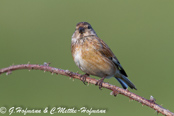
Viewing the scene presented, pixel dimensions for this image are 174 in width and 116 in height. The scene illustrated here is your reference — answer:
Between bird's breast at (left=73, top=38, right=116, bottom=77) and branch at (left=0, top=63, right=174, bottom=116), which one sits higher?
bird's breast at (left=73, top=38, right=116, bottom=77)

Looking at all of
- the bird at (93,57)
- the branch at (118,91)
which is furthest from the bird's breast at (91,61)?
the branch at (118,91)

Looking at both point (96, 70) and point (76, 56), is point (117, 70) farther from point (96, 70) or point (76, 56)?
point (76, 56)

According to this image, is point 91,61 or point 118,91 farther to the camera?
point 91,61

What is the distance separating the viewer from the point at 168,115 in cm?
155

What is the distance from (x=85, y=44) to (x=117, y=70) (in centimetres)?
65

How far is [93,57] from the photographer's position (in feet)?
12.0

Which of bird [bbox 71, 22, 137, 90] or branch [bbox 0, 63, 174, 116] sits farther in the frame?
bird [bbox 71, 22, 137, 90]

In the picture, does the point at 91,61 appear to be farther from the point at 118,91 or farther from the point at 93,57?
the point at 118,91

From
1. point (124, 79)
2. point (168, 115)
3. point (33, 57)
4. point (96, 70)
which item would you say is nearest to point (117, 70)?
point (124, 79)

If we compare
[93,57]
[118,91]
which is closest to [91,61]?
[93,57]

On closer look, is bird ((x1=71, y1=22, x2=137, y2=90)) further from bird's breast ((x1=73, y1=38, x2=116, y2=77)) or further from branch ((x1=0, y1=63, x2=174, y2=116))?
branch ((x1=0, y1=63, x2=174, y2=116))

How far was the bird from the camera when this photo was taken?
3.57 metres

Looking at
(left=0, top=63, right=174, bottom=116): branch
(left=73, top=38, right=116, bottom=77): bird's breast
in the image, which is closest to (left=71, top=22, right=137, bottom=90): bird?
(left=73, top=38, right=116, bottom=77): bird's breast

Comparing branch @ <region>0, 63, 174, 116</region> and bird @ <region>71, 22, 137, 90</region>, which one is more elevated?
bird @ <region>71, 22, 137, 90</region>
